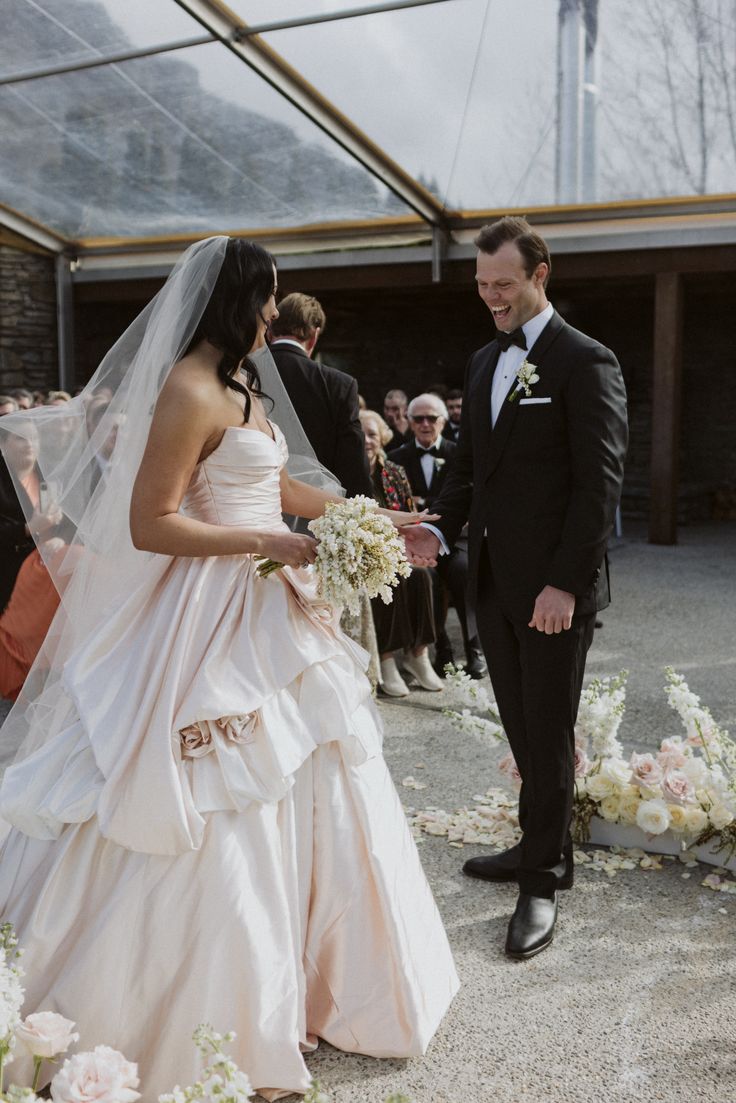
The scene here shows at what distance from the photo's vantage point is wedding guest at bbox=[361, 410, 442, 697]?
19.1ft

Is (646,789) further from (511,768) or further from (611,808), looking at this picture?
(511,768)

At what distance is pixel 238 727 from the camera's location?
2.41 meters

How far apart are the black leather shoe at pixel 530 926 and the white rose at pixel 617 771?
605 mm

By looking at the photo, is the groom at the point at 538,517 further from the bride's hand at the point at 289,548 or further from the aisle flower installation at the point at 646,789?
the bride's hand at the point at 289,548

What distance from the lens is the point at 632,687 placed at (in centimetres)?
598

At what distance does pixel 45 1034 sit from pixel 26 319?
40.6ft

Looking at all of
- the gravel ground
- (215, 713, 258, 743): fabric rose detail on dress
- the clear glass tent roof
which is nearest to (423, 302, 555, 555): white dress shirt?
(215, 713, 258, 743): fabric rose detail on dress

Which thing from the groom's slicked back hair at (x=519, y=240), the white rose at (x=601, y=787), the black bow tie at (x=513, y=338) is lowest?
the white rose at (x=601, y=787)

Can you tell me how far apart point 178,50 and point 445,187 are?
9.07 ft

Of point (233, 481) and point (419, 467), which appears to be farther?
point (419, 467)

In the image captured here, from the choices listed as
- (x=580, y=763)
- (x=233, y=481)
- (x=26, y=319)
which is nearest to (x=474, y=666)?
(x=580, y=763)

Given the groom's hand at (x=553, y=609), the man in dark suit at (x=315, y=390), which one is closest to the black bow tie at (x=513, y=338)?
the groom's hand at (x=553, y=609)

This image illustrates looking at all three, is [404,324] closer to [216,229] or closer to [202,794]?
[216,229]

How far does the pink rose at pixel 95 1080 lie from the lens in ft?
5.31
